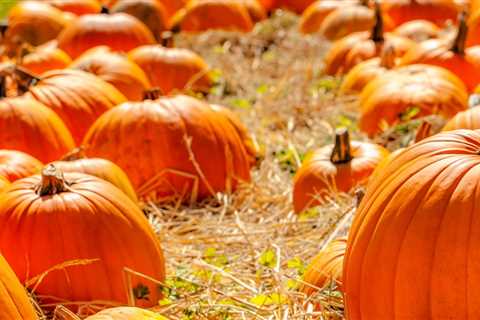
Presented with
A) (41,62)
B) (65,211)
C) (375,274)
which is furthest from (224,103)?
(375,274)

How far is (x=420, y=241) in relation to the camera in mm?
2578

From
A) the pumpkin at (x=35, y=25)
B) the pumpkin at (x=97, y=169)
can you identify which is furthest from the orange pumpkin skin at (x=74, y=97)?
the pumpkin at (x=35, y=25)

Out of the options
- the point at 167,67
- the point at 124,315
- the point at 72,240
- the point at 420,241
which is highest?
the point at 420,241

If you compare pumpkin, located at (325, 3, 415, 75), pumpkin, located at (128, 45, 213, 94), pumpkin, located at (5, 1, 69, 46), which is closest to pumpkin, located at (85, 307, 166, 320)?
pumpkin, located at (128, 45, 213, 94)

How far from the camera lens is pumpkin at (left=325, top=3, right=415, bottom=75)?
25.5 feet

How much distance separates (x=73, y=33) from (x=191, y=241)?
391 centimetres

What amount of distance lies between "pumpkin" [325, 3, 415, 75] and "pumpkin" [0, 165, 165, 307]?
430cm

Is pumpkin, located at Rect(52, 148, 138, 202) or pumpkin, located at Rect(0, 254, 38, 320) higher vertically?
pumpkin, located at Rect(0, 254, 38, 320)

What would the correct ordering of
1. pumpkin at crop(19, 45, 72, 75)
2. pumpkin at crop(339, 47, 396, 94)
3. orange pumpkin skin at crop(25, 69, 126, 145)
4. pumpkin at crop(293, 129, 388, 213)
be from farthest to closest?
pumpkin at crop(19, 45, 72, 75) < pumpkin at crop(339, 47, 396, 94) < orange pumpkin skin at crop(25, 69, 126, 145) < pumpkin at crop(293, 129, 388, 213)

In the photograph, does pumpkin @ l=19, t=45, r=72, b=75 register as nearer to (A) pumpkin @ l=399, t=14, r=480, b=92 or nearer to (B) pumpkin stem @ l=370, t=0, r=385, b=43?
(B) pumpkin stem @ l=370, t=0, r=385, b=43

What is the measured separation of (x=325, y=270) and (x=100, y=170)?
1.38 metres

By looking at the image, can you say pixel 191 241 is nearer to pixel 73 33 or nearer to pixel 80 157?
pixel 80 157

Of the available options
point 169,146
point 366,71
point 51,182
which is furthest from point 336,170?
point 366,71

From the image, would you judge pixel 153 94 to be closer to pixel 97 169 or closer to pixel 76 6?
pixel 97 169
